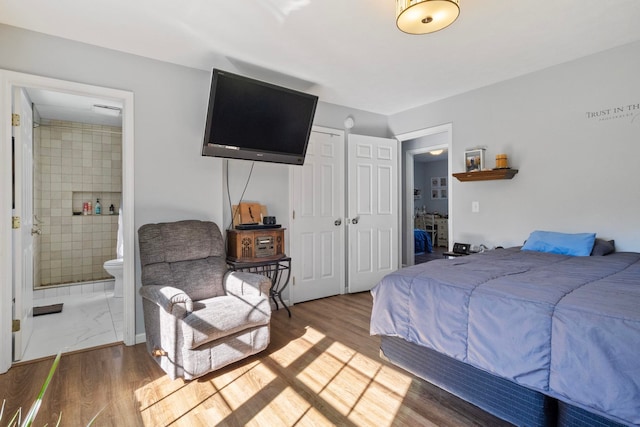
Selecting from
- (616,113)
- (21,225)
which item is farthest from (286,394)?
(616,113)

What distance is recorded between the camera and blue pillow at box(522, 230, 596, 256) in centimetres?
273

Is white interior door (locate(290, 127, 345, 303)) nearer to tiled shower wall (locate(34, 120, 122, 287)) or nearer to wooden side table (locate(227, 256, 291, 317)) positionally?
wooden side table (locate(227, 256, 291, 317))

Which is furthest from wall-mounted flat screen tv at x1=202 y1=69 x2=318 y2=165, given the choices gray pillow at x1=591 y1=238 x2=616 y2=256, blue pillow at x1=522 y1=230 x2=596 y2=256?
gray pillow at x1=591 y1=238 x2=616 y2=256

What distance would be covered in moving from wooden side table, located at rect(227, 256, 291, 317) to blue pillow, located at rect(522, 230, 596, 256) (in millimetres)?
2222

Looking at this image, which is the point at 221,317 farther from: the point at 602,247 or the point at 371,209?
the point at 602,247

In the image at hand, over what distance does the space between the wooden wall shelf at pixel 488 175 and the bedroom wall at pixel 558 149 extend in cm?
11

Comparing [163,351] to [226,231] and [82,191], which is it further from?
[82,191]

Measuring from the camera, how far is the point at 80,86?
263 centimetres

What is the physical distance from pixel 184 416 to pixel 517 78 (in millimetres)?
4010

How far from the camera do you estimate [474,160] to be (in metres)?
3.75

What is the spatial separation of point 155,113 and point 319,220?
2070 mm

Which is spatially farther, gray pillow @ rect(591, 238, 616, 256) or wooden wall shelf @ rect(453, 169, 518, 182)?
wooden wall shelf @ rect(453, 169, 518, 182)

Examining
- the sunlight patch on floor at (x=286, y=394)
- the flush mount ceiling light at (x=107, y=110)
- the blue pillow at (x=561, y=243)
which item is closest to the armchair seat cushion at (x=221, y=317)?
the sunlight patch on floor at (x=286, y=394)

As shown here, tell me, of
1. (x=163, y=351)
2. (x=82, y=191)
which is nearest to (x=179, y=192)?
(x=163, y=351)
